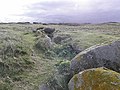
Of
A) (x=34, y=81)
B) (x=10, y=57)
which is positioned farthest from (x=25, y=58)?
(x=34, y=81)

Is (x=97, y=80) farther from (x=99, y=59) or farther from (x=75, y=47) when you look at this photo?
(x=75, y=47)

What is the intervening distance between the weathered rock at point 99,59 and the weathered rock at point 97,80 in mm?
1368

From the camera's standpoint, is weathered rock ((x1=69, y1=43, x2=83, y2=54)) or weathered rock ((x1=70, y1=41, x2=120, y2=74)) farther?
weathered rock ((x1=69, y1=43, x2=83, y2=54))

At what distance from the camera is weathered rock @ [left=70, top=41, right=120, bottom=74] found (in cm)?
883

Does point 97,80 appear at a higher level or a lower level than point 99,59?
lower

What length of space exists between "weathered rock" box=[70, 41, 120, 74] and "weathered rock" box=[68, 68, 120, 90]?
137 cm

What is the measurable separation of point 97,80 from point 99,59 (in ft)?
6.61

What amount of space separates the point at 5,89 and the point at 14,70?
1799 mm

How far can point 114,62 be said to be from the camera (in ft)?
29.0

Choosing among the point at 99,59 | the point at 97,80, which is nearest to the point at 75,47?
the point at 99,59

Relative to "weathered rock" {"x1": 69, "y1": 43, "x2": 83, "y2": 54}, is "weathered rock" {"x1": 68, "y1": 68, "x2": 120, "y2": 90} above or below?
above

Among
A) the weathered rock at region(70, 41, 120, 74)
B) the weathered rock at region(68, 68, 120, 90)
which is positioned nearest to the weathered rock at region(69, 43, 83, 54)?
the weathered rock at region(70, 41, 120, 74)

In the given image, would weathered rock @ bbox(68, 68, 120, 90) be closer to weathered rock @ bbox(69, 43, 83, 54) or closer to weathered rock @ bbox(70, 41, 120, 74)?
weathered rock @ bbox(70, 41, 120, 74)

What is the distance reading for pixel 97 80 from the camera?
6.97m
